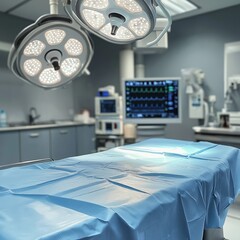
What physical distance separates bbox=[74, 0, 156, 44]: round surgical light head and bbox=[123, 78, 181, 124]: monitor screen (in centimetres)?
201

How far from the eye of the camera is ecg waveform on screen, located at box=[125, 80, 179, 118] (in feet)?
11.8

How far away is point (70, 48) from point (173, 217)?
A: 1.16 m

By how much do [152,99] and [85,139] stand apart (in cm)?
154

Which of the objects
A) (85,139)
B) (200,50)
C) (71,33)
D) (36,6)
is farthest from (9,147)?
(200,50)

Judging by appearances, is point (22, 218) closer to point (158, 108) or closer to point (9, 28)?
point (158, 108)

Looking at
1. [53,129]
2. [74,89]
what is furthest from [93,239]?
[74,89]

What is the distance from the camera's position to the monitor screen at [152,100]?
3.59m

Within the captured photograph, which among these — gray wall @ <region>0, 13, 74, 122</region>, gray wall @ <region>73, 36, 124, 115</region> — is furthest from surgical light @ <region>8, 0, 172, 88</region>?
gray wall @ <region>73, 36, 124, 115</region>

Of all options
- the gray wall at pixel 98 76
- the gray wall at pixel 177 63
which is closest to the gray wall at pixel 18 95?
the gray wall at pixel 177 63

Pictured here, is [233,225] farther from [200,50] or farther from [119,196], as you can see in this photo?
[200,50]

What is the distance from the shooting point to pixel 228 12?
12.5 feet

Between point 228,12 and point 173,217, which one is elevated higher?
point 228,12

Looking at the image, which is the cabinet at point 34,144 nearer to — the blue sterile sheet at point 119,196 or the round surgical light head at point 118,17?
the blue sterile sheet at point 119,196

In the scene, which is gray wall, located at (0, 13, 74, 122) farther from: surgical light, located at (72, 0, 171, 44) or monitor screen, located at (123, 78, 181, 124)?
surgical light, located at (72, 0, 171, 44)
